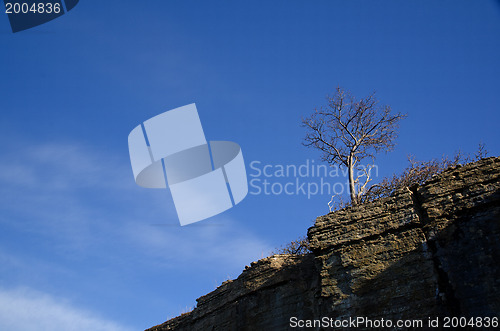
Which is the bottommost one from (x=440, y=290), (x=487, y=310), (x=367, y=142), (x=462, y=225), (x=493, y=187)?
(x=487, y=310)

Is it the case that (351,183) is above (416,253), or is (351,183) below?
above

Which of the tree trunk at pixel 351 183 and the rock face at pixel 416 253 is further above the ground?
the tree trunk at pixel 351 183

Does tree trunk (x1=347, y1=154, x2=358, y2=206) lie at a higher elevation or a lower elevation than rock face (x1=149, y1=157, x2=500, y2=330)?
higher

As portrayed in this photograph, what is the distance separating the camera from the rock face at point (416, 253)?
23.7ft

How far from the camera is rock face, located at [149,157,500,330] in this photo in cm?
721

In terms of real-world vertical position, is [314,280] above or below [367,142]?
below

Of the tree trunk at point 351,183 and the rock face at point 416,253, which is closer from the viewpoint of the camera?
the rock face at point 416,253

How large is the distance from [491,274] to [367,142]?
9.83 meters

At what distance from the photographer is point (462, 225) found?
25.2 ft

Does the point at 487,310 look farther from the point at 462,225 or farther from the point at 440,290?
the point at 462,225

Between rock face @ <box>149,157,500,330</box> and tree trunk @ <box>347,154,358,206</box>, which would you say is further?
tree trunk @ <box>347,154,358,206</box>

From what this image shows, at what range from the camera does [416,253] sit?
7.88 metres

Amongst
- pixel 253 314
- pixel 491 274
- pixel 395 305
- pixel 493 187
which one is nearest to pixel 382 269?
pixel 395 305

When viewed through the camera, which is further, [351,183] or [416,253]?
[351,183]
